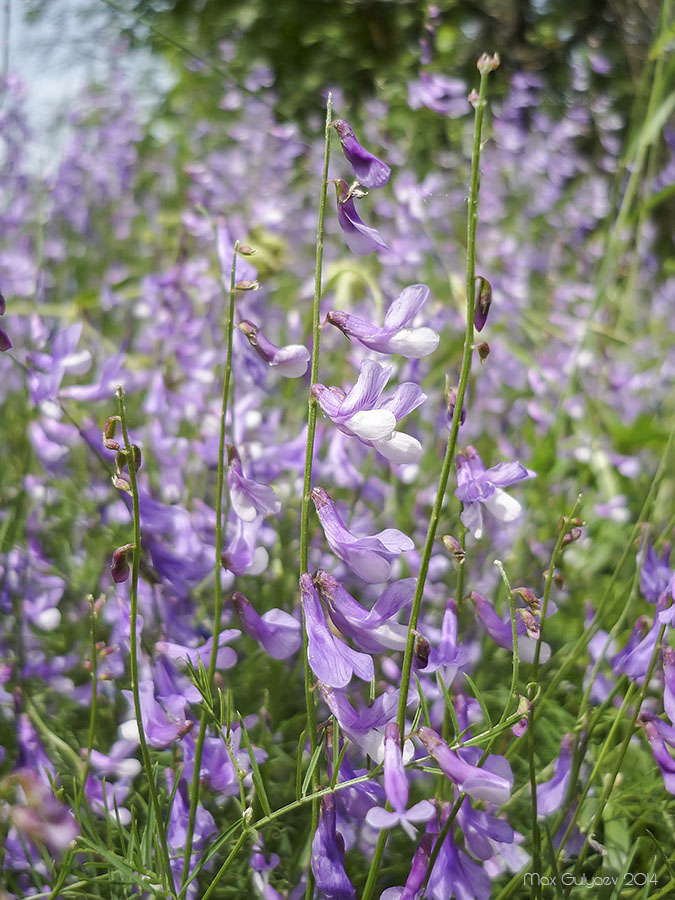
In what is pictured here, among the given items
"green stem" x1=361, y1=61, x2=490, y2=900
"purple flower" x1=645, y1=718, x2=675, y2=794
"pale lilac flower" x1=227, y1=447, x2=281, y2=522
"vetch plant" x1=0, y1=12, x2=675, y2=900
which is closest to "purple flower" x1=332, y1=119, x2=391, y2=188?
"vetch plant" x1=0, y1=12, x2=675, y2=900

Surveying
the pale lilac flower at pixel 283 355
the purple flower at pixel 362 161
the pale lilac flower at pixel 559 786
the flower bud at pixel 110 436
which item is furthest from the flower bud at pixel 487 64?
the pale lilac flower at pixel 559 786

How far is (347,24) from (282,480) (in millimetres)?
4860

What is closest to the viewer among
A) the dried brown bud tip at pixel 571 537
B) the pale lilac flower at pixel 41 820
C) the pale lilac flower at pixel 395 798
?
the pale lilac flower at pixel 41 820

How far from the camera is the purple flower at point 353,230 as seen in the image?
62 cm

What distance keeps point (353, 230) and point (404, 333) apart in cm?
9

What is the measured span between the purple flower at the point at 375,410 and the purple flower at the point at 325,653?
0.35 feet

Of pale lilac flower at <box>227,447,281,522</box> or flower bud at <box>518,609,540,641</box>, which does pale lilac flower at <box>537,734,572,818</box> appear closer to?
flower bud at <box>518,609,540,641</box>

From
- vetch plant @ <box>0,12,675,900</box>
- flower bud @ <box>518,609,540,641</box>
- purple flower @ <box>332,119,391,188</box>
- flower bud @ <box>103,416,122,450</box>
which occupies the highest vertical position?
purple flower @ <box>332,119,391,188</box>

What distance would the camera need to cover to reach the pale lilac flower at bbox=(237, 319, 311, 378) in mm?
656

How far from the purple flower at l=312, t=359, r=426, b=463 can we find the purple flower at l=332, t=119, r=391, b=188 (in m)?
0.15

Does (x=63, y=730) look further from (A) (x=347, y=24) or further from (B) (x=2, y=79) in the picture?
(A) (x=347, y=24)

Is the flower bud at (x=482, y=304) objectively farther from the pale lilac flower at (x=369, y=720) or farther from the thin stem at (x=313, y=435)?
the pale lilac flower at (x=369, y=720)

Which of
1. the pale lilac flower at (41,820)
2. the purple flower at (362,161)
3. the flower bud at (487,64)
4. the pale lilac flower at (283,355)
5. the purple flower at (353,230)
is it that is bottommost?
the pale lilac flower at (283,355)

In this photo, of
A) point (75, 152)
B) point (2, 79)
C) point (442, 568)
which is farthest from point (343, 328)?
point (75, 152)
